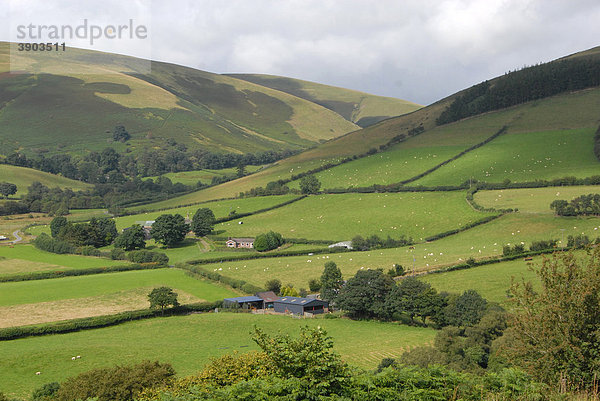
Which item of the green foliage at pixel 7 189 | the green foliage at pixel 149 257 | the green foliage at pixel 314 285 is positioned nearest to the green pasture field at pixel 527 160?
the green foliage at pixel 314 285

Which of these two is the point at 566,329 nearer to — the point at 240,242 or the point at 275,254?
the point at 275,254

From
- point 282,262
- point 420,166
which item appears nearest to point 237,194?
point 420,166

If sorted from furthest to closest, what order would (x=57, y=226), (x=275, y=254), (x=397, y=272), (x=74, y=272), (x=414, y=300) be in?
(x=57, y=226), (x=275, y=254), (x=74, y=272), (x=397, y=272), (x=414, y=300)

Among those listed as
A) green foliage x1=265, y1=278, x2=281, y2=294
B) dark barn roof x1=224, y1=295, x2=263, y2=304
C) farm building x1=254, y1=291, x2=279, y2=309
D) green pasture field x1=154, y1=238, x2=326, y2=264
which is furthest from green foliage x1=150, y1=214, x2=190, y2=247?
dark barn roof x1=224, y1=295, x2=263, y2=304

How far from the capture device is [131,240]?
109 metres

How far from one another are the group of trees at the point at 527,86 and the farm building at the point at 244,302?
128 metres

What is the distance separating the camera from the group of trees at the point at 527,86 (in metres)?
167

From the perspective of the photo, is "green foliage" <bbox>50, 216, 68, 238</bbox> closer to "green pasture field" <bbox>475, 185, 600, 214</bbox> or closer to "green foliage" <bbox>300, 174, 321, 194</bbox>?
"green foliage" <bbox>300, 174, 321, 194</bbox>

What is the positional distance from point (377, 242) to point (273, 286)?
1200 inches

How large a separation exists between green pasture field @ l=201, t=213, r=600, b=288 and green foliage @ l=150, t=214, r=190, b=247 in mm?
22172

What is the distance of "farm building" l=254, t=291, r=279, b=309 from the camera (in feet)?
233

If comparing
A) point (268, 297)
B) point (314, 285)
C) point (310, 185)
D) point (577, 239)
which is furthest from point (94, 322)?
point (310, 185)

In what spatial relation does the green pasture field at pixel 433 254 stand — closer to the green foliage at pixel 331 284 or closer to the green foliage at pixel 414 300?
the green foliage at pixel 331 284

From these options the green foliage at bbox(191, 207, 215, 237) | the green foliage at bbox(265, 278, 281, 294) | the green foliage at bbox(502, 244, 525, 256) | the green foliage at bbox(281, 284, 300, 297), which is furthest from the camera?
the green foliage at bbox(191, 207, 215, 237)
